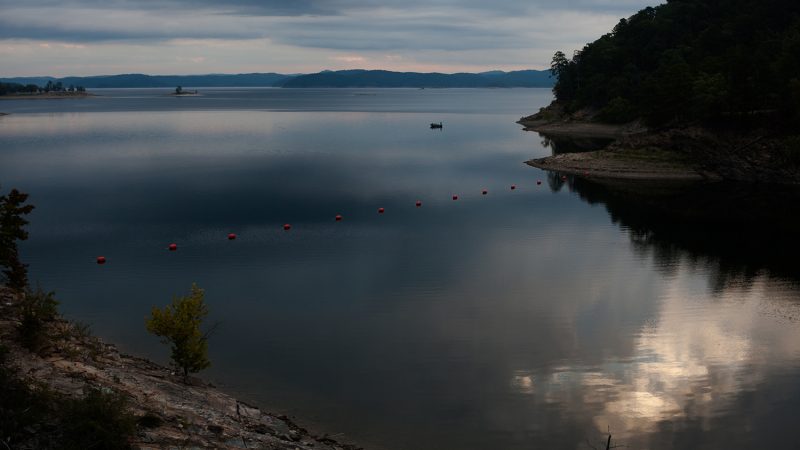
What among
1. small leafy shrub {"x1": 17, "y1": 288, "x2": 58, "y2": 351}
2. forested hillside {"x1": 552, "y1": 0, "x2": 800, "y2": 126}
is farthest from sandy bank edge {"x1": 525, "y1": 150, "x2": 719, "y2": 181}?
small leafy shrub {"x1": 17, "y1": 288, "x2": 58, "y2": 351}

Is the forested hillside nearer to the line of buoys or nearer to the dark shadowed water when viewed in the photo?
the dark shadowed water

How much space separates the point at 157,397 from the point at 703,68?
119 meters

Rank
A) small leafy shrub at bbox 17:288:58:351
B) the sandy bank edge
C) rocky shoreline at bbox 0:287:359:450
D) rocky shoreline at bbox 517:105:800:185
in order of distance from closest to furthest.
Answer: rocky shoreline at bbox 0:287:359:450 → small leafy shrub at bbox 17:288:58:351 → rocky shoreline at bbox 517:105:800:185 → the sandy bank edge

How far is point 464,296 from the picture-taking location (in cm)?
4650

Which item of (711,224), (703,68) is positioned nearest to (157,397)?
(711,224)

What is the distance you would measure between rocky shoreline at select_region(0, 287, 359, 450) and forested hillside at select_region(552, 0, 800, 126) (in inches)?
3639

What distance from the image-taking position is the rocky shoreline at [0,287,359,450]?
2292 centimetres

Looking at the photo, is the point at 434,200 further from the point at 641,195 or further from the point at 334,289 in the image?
the point at 334,289

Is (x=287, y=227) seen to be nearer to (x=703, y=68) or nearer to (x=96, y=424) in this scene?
(x=96, y=424)

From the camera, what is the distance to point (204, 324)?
1590 inches

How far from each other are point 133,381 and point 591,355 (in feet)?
78.7

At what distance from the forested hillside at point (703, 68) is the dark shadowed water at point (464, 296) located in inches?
637

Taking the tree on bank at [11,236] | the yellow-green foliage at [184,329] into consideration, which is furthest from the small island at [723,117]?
the tree on bank at [11,236]

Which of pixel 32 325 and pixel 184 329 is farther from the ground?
pixel 32 325
